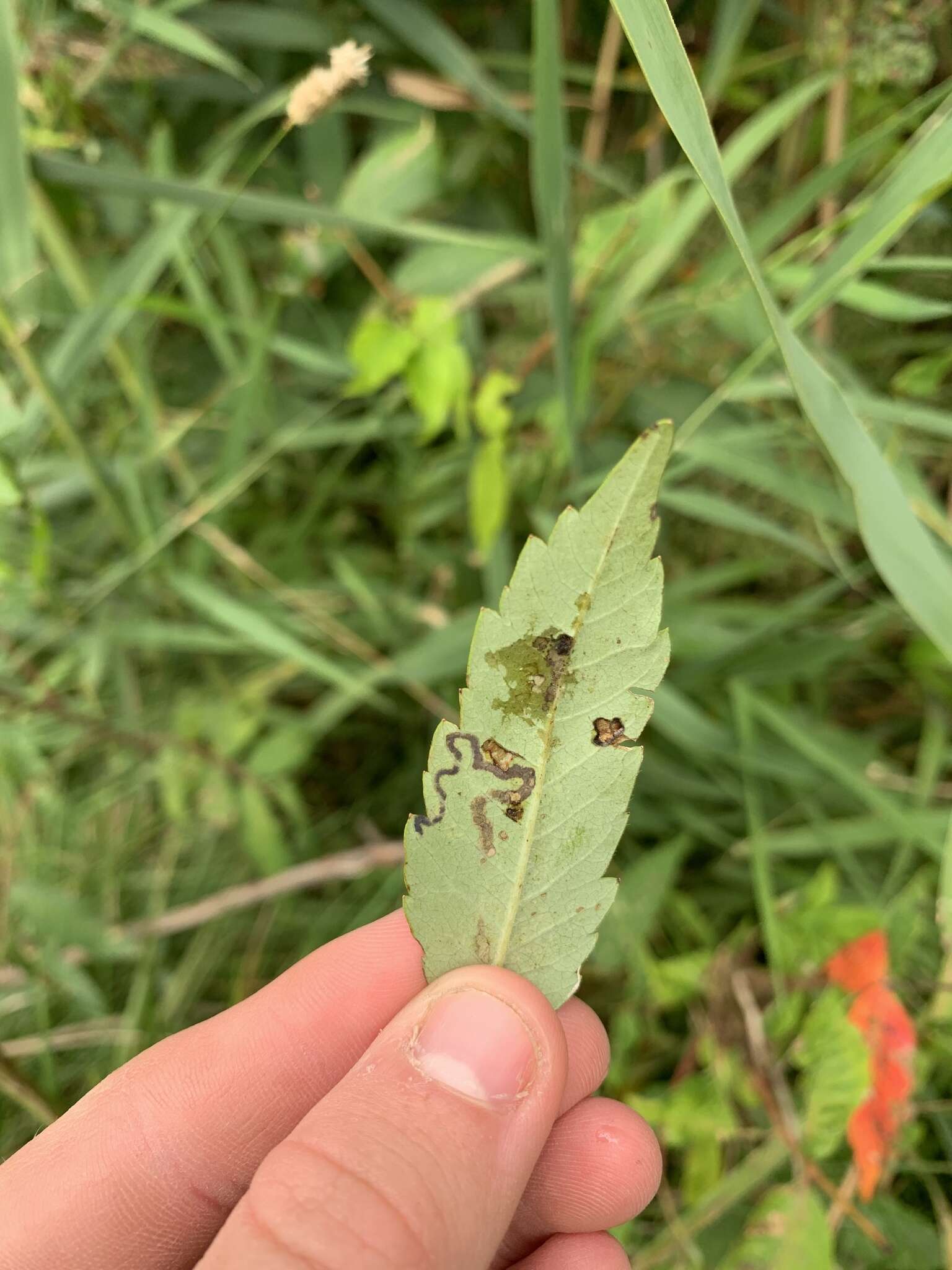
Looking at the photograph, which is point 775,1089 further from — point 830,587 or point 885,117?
point 885,117

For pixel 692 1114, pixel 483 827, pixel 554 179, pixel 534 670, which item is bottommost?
pixel 692 1114

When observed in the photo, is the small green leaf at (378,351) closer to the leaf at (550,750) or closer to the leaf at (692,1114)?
the leaf at (550,750)

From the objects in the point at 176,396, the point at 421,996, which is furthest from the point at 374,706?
the point at 421,996

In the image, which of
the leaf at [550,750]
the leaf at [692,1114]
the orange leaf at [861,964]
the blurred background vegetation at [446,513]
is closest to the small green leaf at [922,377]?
the blurred background vegetation at [446,513]

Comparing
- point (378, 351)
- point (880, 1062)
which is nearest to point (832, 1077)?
point (880, 1062)

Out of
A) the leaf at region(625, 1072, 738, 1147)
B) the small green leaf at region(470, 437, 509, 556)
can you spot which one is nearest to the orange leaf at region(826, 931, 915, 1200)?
the leaf at region(625, 1072, 738, 1147)

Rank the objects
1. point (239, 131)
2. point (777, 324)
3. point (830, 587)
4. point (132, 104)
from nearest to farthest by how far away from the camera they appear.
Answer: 1. point (777, 324)
2. point (239, 131)
3. point (830, 587)
4. point (132, 104)

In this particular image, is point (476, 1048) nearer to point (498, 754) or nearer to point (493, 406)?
point (498, 754)

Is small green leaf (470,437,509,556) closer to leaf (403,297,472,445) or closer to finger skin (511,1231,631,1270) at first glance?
leaf (403,297,472,445)

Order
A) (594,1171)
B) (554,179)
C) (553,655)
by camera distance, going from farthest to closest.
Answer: (554,179)
(594,1171)
(553,655)
